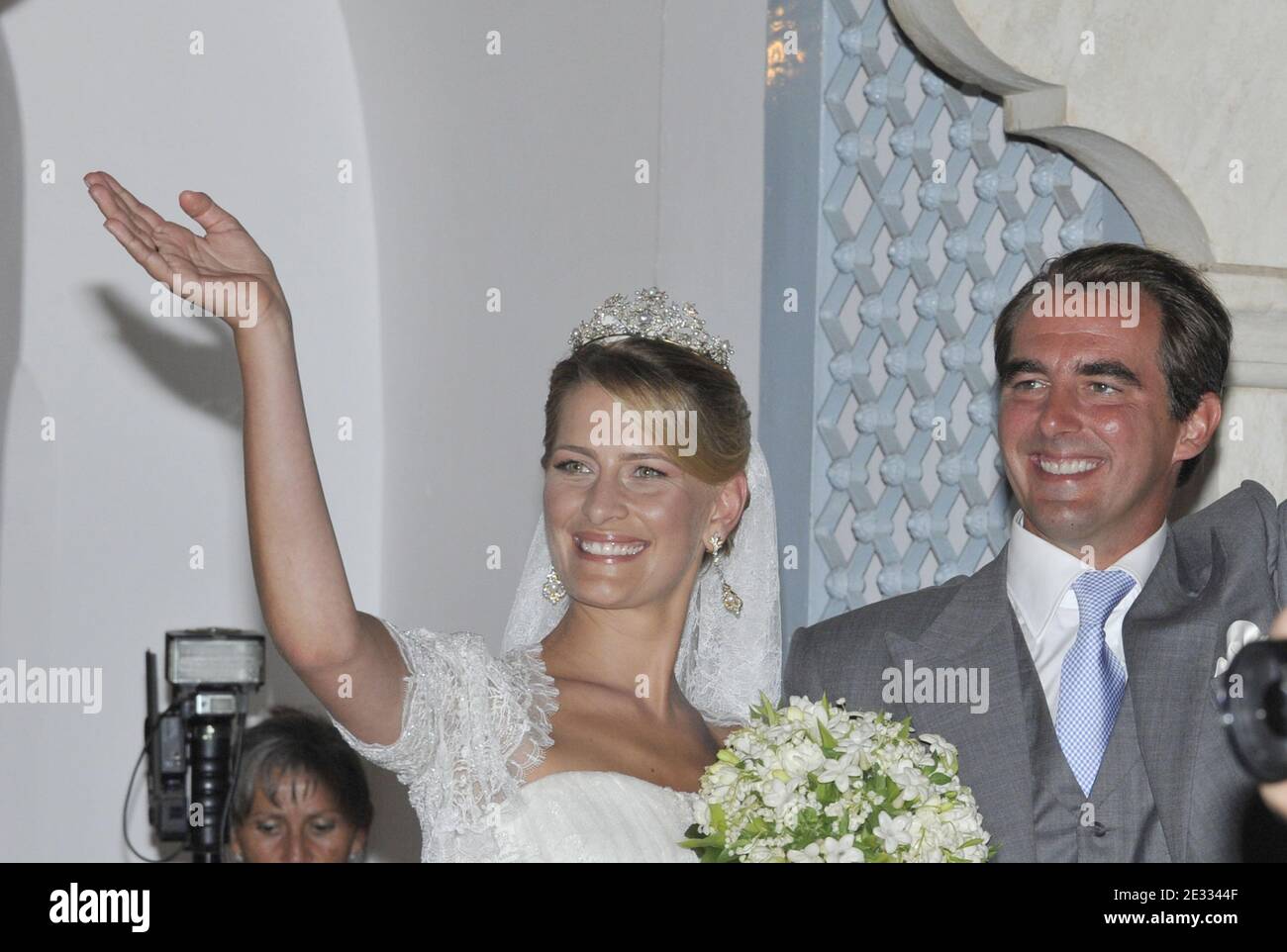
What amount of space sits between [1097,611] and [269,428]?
1.28 meters

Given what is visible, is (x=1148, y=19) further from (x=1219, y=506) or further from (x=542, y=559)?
(x=542, y=559)

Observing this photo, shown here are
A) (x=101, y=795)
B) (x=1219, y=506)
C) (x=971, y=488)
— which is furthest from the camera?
(x=101, y=795)

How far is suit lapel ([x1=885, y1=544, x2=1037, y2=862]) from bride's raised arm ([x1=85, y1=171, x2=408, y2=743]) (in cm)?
90

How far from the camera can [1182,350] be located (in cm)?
270

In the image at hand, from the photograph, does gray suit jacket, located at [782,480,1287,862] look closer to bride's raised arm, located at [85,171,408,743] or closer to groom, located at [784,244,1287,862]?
groom, located at [784,244,1287,862]

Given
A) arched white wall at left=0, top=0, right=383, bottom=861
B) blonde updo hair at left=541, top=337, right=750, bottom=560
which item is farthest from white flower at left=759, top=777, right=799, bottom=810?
arched white wall at left=0, top=0, right=383, bottom=861

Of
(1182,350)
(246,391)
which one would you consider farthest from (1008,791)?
(246,391)

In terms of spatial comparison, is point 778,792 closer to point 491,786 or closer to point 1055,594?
point 491,786

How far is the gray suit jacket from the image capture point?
7.87 feet

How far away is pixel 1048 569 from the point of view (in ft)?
8.74

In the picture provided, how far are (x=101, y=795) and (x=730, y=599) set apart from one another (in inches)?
75.9

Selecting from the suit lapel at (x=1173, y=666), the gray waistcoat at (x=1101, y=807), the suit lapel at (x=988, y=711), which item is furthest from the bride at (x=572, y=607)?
the suit lapel at (x=1173, y=666)

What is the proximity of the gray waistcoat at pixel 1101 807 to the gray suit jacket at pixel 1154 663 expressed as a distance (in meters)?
0.03

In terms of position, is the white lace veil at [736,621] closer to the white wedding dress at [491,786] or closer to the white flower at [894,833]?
the white wedding dress at [491,786]
